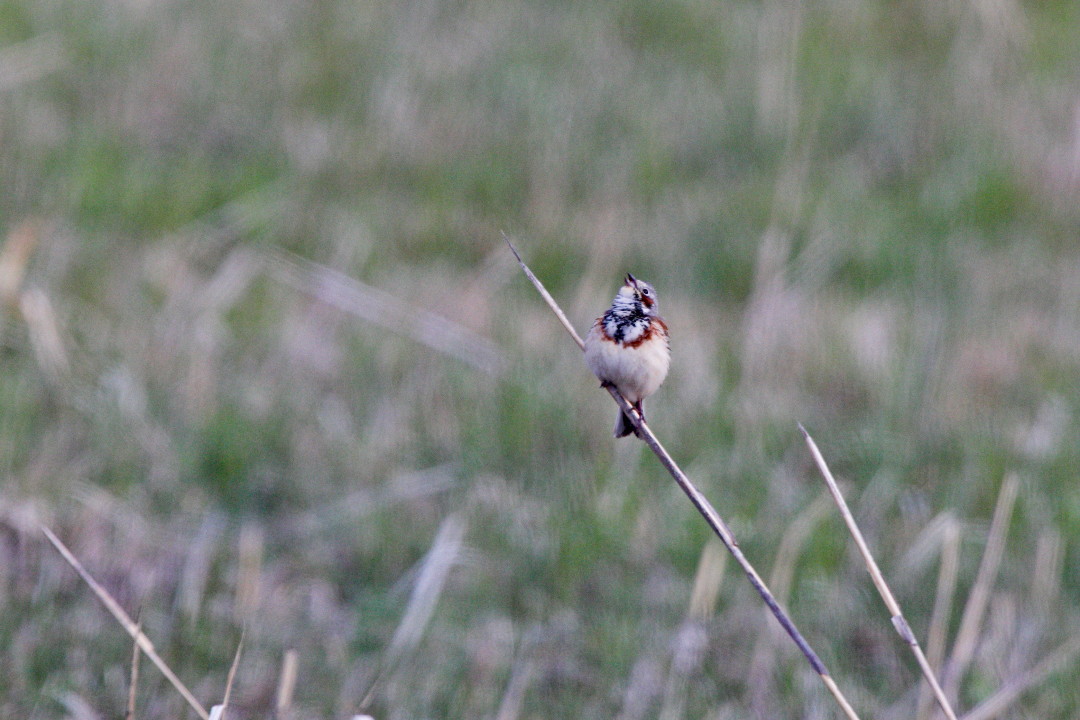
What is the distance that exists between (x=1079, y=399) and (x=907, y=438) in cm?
90

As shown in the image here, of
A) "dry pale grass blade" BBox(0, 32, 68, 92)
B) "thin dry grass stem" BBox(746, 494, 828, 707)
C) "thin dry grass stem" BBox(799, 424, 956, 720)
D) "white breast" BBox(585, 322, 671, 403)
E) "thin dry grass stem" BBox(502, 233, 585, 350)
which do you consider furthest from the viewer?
"dry pale grass blade" BBox(0, 32, 68, 92)

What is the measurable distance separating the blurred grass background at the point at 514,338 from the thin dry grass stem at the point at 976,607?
9cm

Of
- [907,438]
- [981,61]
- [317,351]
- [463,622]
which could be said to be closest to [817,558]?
[907,438]

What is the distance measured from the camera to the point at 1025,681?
377 centimetres

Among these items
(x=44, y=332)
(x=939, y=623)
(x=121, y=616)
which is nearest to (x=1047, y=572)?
(x=939, y=623)

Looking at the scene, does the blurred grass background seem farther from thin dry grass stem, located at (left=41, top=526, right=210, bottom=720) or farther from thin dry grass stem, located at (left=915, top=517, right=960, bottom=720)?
thin dry grass stem, located at (left=41, top=526, right=210, bottom=720)

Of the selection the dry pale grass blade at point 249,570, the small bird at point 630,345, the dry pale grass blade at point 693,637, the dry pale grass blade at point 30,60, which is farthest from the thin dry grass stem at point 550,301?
the dry pale grass blade at point 30,60

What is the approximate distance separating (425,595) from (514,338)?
5.99 feet

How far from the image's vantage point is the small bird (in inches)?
130

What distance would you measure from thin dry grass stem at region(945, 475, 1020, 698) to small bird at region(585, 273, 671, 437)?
1.04 metres

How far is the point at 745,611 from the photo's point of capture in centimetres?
448

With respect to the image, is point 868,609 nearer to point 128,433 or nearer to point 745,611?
point 745,611

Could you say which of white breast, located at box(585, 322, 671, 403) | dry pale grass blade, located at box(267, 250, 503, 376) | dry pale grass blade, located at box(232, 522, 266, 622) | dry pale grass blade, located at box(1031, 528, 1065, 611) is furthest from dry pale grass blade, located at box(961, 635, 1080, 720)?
dry pale grass blade, located at box(267, 250, 503, 376)

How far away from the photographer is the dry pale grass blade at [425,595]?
4168 millimetres
